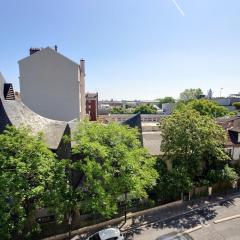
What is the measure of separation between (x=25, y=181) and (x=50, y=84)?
85.4 ft

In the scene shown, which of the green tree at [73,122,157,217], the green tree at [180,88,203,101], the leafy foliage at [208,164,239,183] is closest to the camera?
the green tree at [73,122,157,217]

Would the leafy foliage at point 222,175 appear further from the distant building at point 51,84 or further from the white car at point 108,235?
the distant building at point 51,84

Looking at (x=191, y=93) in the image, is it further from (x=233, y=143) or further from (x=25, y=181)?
(x=25, y=181)

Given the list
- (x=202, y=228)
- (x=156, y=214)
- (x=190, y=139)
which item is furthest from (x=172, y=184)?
(x=190, y=139)

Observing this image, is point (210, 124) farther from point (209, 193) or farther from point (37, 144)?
point (37, 144)

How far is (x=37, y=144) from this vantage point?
730 inches

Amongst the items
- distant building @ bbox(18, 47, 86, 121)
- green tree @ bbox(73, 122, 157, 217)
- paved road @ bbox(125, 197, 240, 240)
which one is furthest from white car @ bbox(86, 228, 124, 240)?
distant building @ bbox(18, 47, 86, 121)

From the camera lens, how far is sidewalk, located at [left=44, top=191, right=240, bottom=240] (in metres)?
22.5

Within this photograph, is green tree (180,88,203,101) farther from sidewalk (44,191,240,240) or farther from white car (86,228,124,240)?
white car (86,228,124,240)

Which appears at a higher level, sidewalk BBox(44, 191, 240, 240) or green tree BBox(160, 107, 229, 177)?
green tree BBox(160, 107, 229, 177)

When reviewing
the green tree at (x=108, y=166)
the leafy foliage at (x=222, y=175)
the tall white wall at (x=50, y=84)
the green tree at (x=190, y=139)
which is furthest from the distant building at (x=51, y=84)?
the leafy foliage at (x=222, y=175)

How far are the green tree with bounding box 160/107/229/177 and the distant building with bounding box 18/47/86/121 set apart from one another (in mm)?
18569

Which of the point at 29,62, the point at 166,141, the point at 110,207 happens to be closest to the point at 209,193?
the point at 166,141

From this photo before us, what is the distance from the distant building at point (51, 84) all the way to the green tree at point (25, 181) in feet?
71.7
